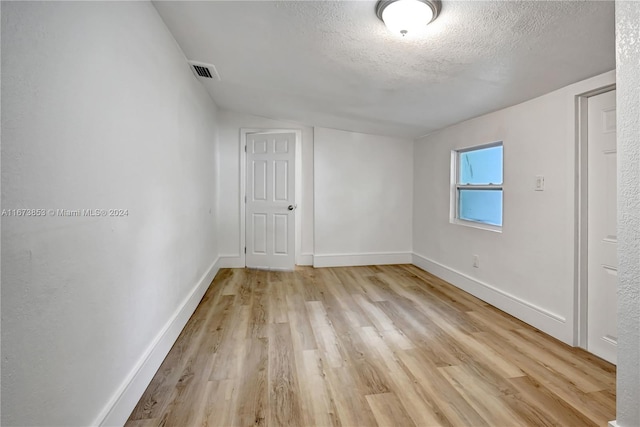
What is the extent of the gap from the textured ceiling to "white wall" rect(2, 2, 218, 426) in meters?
0.48

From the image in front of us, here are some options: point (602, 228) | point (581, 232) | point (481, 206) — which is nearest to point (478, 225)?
point (481, 206)

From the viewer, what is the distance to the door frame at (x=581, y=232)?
2225mm

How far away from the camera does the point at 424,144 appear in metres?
4.42

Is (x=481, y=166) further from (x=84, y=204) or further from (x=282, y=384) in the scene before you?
(x=84, y=204)

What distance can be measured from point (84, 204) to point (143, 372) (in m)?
1.07

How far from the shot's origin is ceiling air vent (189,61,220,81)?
2701 millimetres

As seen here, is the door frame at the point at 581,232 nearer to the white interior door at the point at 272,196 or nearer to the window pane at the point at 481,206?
the window pane at the point at 481,206

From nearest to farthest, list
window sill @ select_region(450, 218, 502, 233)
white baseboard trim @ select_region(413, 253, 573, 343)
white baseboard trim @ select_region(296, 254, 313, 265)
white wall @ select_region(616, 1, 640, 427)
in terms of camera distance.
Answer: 1. white wall @ select_region(616, 1, 640, 427)
2. white baseboard trim @ select_region(413, 253, 573, 343)
3. window sill @ select_region(450, 218, 502, 233)
4. white baseboard trim @ select_region(296, 254, 313, 265)

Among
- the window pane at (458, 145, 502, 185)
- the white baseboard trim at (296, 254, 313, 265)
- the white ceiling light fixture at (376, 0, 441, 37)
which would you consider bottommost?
the white baseboard trim at (296, 254, 313, 265)

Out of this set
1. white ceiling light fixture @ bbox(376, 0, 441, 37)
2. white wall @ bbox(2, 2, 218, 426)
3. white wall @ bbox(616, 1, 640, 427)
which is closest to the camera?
white wall @ bbox(2, 2, 218, 426)

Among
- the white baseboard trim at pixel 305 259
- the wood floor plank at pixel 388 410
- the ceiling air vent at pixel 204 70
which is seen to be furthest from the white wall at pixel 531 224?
the ceiling air vent at pixel 204 70

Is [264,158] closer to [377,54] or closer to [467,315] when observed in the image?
[377,54]

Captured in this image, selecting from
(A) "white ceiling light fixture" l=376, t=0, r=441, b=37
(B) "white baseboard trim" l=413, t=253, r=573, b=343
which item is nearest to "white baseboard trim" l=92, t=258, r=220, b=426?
(A) "white ceiling light fixture" l=376, t=0, r=441, b=37

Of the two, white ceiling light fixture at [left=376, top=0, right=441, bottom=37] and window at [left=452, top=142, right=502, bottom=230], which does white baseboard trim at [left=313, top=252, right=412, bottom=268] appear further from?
white ceiling light fixture at [left=376, top=0, right=441, bottom=37]
